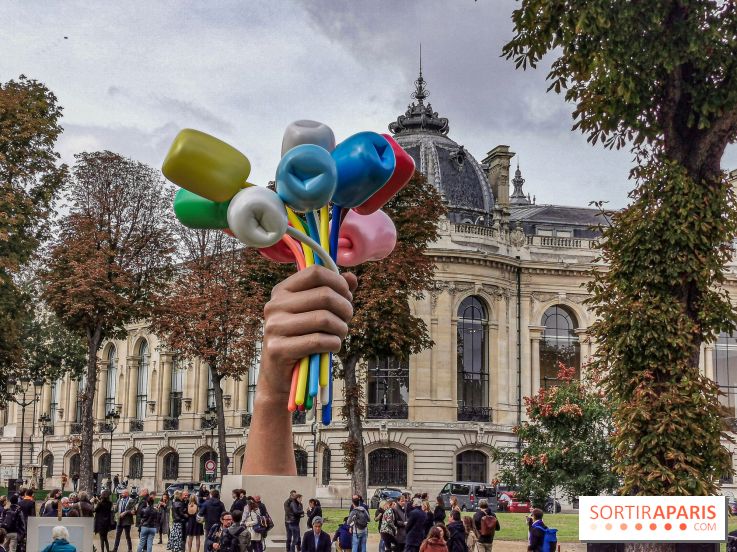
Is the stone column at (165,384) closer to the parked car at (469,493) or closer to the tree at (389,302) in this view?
the parked car at (469,493)

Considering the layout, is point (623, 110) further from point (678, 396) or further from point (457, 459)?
point (457, 459)

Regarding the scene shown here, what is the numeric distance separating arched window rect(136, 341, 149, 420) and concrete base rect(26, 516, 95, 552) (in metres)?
53.9

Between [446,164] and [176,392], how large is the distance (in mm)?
23200

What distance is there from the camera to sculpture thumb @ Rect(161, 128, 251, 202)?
17.7 metres

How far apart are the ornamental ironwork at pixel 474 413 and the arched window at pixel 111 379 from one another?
1126 inches

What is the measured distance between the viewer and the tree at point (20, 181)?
31.5 meters

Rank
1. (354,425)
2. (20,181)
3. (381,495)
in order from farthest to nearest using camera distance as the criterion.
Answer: (381,495) → (354,425) → (20,181)

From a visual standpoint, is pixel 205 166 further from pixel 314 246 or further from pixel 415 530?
pixel 415 530

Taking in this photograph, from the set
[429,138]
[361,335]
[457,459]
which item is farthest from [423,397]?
[361,335]

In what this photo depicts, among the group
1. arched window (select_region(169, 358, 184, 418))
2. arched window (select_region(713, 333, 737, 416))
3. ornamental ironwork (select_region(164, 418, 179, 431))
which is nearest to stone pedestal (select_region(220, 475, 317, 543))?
arched window (select_region(713, 333, 737, 416))

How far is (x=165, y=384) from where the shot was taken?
70.8 metres

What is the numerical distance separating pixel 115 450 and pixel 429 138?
2988 centimetres

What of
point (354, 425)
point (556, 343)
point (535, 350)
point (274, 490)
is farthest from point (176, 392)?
point (274, 490)

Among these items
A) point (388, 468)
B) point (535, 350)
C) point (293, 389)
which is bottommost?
point (388, 468)
